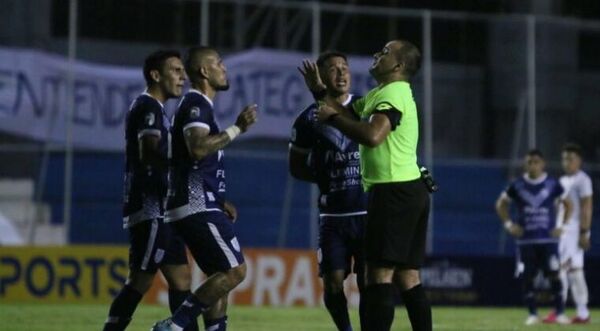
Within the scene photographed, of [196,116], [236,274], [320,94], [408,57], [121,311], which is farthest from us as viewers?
[121,311]

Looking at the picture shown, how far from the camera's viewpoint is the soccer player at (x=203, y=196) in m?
11.4

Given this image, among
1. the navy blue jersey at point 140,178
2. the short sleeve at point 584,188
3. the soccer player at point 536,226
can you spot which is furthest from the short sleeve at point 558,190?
the navy blue jersey at point 140,178

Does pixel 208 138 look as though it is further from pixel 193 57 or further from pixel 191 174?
pixel 193 57

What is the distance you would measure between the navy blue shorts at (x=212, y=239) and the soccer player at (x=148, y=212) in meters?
0.81

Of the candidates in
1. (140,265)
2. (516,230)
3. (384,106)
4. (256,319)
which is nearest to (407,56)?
(384,106)

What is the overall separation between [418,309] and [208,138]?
1.95 m

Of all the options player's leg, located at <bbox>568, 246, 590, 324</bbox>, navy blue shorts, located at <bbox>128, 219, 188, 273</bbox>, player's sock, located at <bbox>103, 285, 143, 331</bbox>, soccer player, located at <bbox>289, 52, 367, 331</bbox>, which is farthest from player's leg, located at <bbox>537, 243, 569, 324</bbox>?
player's sock, located at <bbox>103, 285, 143, 331</bbox>

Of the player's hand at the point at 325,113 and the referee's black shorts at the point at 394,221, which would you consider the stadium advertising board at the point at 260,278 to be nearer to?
the referee's black shorts at the point at 394,221

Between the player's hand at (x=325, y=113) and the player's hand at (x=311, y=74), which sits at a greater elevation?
the player's hand at (x=311, y=74)

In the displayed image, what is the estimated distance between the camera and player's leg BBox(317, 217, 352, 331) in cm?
1342

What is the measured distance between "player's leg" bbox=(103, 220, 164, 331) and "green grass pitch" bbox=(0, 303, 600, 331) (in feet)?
12.3

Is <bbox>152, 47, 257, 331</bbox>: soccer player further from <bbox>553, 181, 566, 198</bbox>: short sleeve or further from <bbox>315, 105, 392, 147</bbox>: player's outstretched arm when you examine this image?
<bbox>553, 181, 566, 198</bbox>: short sleeve

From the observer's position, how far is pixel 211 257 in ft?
38.1

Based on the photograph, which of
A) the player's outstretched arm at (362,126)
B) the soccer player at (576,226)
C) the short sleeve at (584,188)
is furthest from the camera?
the short sleeve at (584,188)
